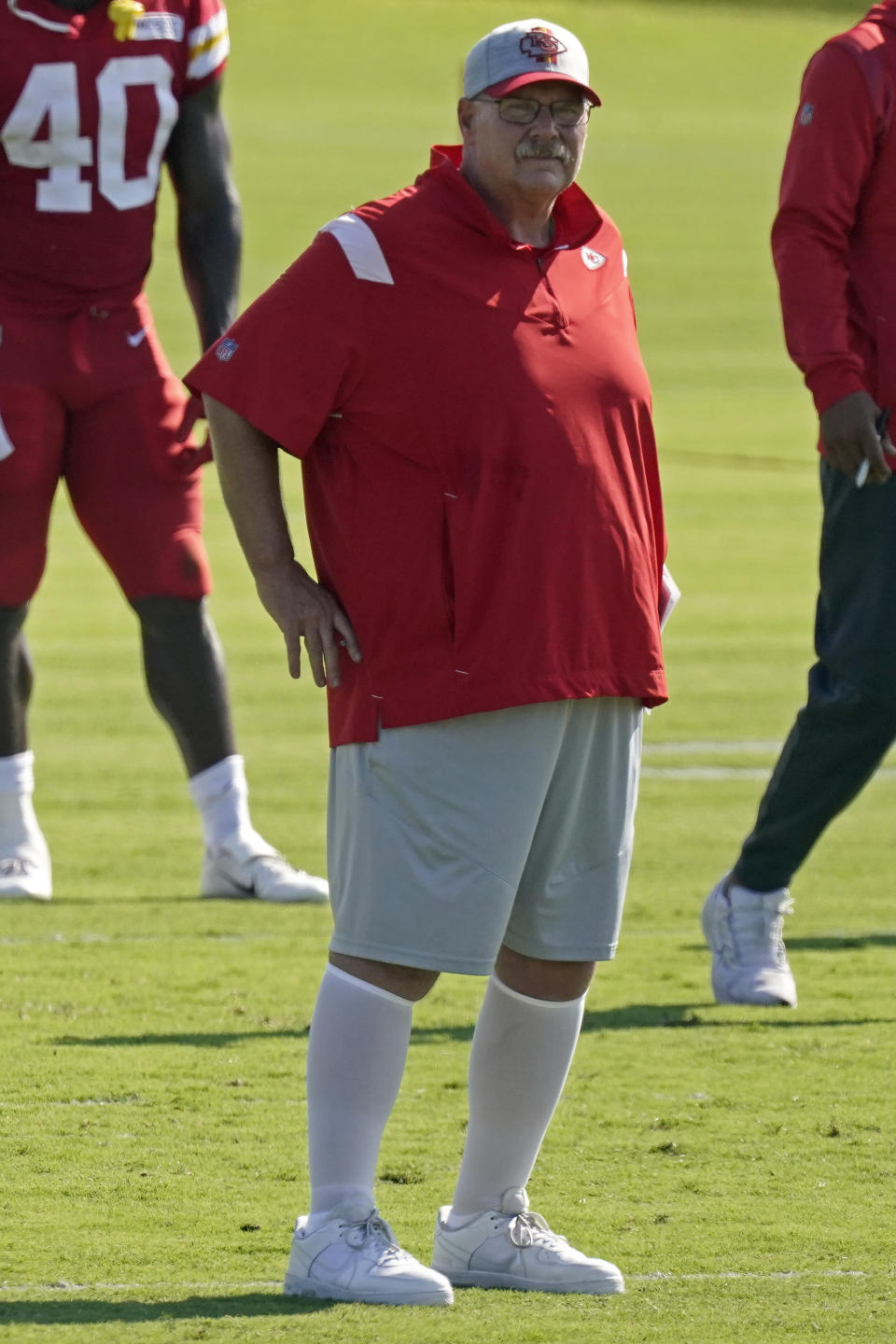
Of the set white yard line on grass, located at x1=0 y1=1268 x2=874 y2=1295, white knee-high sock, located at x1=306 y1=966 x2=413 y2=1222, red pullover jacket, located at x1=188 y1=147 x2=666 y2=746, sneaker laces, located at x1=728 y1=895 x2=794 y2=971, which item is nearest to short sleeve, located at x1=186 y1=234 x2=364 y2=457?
red pullover jacket, located at x1=188 y1=147 x2=666 y2=746

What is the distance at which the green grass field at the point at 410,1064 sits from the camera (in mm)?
3697

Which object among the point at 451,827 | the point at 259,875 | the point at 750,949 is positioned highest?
the point at 451,827

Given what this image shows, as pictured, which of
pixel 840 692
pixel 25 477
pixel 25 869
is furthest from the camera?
pixel 25 869

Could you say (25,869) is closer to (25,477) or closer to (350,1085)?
(25,477)

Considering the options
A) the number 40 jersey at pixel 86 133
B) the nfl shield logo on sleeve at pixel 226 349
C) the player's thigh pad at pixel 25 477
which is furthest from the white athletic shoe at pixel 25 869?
the nfl shield logo on sleeve at pixel 226 349

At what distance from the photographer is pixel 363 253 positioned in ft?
11.9

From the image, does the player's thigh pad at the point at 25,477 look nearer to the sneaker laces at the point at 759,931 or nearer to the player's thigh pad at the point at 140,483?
the player's thigh pad at the point at 140,483

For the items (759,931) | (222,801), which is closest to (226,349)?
(759,931)

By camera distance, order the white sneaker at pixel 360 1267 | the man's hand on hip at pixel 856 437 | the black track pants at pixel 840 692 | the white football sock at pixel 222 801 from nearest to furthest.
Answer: the white sneaker at pixel 360 1267 < the man's hand on hip at pixel 856 437 < the black track pants at pixel 840 692 < the white football sock at pixel 222 801

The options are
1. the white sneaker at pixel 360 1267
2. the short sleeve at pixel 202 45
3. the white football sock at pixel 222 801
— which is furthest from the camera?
the white football sock at pixel 222 801

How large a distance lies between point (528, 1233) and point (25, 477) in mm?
3111

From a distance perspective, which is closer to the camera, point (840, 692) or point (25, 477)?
point (840, 692)

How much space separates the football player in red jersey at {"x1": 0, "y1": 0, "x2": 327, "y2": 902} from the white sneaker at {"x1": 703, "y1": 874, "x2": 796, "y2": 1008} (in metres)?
1.35

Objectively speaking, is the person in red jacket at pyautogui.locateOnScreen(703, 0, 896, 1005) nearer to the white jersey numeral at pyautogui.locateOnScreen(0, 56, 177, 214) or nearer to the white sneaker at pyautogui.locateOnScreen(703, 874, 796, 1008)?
the white sneaker at pyautogui.locateOnScreen(703, 874, 796, 1008)
